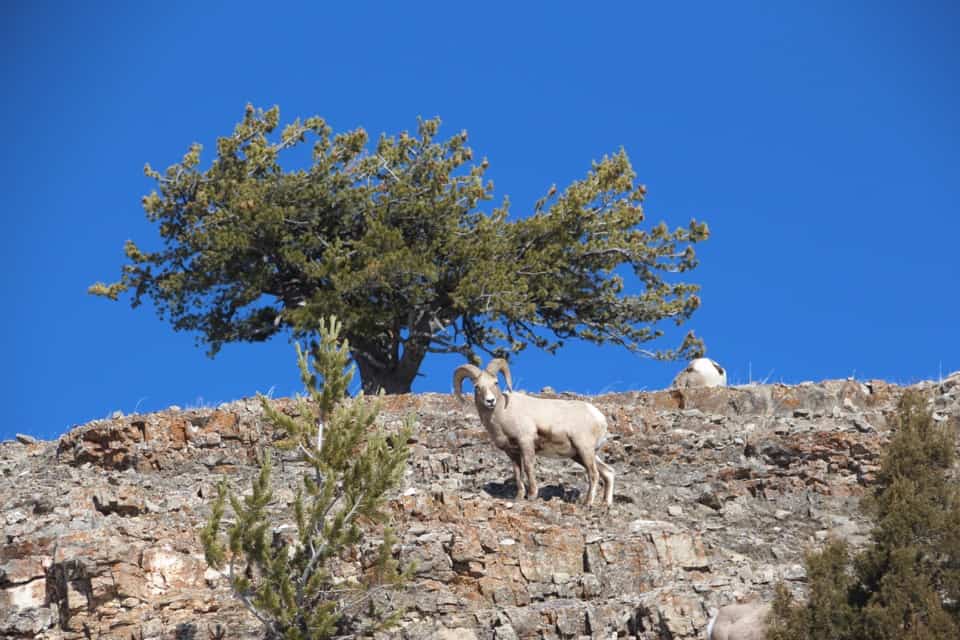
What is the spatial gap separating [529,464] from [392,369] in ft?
44.3

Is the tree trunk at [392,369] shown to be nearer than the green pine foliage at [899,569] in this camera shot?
No

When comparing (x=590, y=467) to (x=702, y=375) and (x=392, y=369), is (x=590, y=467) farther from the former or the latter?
(x=392, y=369)

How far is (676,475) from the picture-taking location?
895 inches

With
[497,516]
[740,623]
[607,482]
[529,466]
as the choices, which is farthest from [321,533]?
[607,482]

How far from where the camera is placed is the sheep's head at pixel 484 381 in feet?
66.9

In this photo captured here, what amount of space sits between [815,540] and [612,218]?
15.4 metres

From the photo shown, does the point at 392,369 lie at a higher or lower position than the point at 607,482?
higher

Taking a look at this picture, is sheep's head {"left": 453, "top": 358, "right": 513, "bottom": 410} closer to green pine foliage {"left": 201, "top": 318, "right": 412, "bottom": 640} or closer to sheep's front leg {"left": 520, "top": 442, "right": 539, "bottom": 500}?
sheep's front leg {"left": 520, "top": 442, "right": 539, "bottom": 500}

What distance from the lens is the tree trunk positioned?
1314 inches

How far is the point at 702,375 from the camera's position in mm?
28688

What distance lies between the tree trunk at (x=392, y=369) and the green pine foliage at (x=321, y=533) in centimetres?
1530

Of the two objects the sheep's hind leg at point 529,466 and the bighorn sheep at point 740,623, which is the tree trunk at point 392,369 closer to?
the sheep's hind leg at point 529,466

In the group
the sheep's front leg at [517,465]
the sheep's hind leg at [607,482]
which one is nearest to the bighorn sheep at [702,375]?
the sheep's hind leg at [607,482]

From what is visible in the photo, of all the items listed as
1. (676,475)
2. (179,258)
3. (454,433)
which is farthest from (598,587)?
(179,258)
